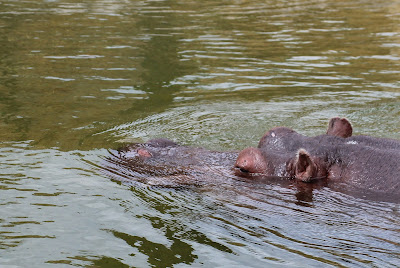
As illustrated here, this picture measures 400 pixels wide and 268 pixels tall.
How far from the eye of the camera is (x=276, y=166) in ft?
20.1

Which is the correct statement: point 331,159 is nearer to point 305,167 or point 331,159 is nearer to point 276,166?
point 305,167

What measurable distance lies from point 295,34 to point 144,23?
415cm

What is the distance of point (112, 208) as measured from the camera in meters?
5.91

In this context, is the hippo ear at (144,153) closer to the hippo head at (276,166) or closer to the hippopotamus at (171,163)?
the hippopotamus at (171,163)

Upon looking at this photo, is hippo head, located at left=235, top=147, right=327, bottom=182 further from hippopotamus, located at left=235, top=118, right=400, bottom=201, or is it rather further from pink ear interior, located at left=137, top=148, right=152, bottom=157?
pink ear interior, located at left=137, top=148, right=152, bottom=157

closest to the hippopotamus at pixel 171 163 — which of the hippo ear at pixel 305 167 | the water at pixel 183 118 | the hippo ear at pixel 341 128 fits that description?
the hippo ear at pixel 341 128

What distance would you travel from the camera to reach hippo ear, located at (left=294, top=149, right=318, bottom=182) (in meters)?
5.76

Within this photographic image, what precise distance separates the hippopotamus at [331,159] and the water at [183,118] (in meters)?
0.17

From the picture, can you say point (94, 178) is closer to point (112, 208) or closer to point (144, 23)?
point (112, 208)

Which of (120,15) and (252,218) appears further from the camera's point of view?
(120,15)

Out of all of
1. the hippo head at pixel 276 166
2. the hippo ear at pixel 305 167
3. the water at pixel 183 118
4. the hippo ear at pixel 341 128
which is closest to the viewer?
the water at pixel 183 118

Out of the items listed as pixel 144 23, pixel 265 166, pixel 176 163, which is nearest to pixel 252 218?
pixel 265 166

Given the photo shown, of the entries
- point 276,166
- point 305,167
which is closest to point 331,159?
point 305,167

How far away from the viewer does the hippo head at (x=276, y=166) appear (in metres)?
6.00
